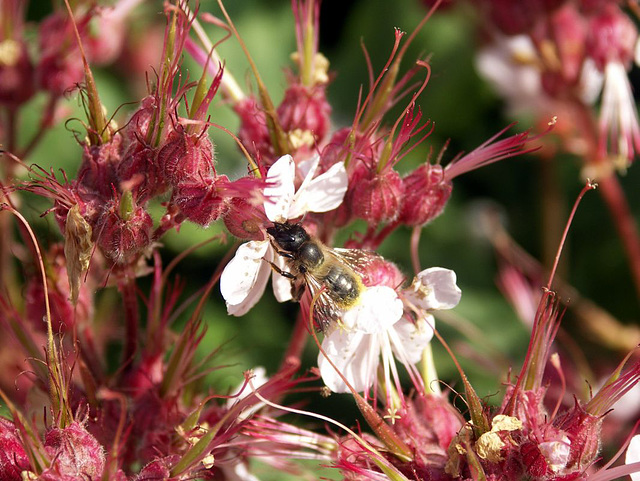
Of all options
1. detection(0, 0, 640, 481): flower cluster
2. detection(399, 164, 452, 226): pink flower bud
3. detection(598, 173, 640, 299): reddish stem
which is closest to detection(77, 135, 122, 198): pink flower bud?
detection(0, 0, 640, 481): flower cluster

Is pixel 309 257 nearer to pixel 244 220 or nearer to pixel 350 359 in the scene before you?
pixel 244 220

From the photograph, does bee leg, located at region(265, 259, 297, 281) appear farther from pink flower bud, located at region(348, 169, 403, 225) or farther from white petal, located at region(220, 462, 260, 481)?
white petal, located at region(220, 462, 260, 481)

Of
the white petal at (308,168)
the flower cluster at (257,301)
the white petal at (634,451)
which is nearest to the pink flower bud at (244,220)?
the flower cluster at (257,301)

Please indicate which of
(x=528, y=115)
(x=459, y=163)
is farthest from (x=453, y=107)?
(x=459, y=163)

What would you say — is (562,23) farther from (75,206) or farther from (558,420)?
(75,206)

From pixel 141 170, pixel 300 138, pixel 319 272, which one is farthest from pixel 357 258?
pixel 141 170

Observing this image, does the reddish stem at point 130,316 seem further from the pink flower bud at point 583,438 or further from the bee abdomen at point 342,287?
the pink flower bud at point 583,438
